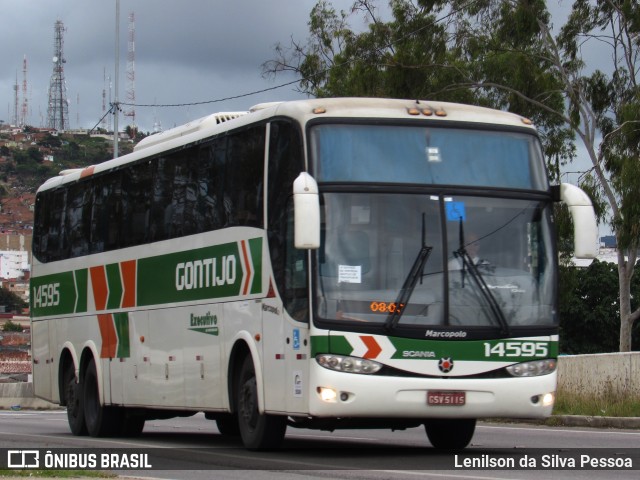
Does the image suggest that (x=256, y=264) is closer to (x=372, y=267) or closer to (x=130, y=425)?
(x=372, y=267)

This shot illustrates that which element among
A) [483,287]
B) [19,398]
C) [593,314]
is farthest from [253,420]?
[593,314]

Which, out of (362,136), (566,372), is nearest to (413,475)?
(362,136)

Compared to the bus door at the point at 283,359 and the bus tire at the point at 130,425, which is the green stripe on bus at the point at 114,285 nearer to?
the bus tire at the point at 130,425

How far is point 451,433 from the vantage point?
1566 centimetres

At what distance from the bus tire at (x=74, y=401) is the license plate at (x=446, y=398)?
8.34 meters

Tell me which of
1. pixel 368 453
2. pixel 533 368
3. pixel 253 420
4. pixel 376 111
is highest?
pixel 376 111

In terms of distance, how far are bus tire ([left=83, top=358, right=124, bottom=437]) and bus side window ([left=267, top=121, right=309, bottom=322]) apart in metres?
6.39

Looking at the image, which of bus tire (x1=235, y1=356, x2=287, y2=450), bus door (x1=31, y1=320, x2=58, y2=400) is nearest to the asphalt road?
bus tire (x1=235, y1=356, x2=287, y2=450)

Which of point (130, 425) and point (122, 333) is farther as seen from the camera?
point (130, 425)

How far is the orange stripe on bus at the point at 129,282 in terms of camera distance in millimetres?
18562

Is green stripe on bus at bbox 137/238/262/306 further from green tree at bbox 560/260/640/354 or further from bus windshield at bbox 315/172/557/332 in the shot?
green tree at bbox 560/260/640/354

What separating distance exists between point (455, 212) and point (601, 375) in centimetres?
1104

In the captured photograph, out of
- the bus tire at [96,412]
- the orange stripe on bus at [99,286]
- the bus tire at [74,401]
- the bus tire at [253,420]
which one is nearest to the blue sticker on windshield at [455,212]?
the bus tire at [253,420]

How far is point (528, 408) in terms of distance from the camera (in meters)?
13.9
